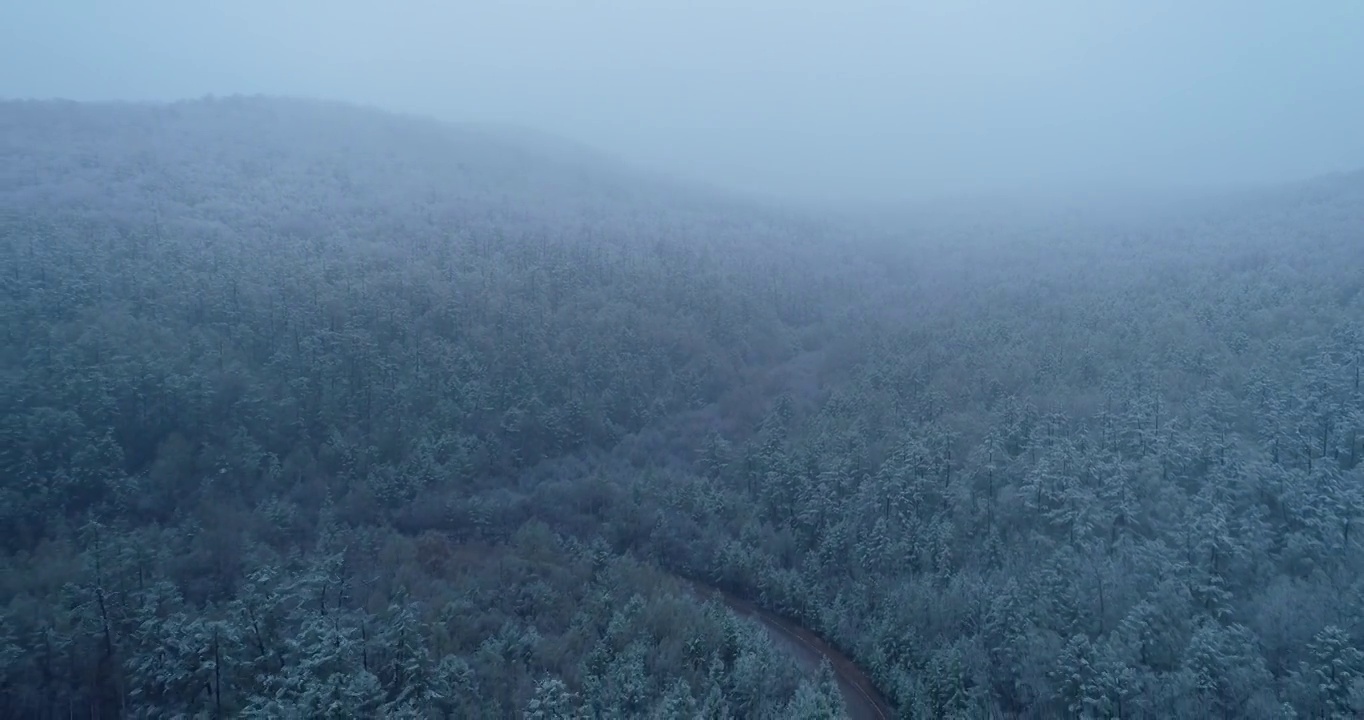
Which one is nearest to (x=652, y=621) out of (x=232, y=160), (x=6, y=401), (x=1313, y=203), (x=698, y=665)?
(x=698, y=665)

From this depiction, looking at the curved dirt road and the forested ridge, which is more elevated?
the forested ridge

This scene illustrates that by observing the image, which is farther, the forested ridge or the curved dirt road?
the curved dirt road

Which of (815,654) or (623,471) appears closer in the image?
(815,654)

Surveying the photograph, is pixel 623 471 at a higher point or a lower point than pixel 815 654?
higher

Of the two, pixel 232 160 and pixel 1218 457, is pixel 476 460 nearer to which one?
pixel 1218 457
